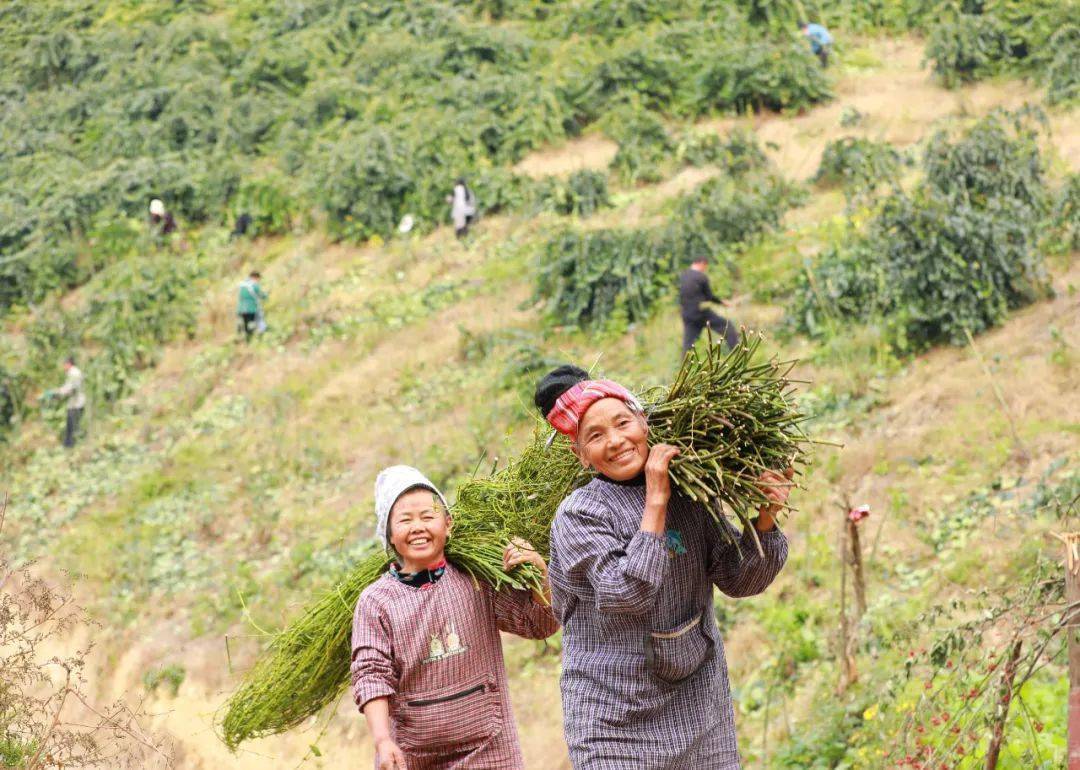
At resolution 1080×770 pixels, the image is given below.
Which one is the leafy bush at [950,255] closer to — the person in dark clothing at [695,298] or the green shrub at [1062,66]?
the person in dark clothing at [695,298]

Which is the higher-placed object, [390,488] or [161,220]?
[390,488]

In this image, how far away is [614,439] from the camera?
3.19m

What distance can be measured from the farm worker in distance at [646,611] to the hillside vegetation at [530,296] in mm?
746

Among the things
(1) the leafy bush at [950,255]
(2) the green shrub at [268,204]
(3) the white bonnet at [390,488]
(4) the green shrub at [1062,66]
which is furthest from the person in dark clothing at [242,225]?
(3) the white bonnet at [390,488]

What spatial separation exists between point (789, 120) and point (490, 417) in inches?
318

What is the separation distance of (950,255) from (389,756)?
809 cm

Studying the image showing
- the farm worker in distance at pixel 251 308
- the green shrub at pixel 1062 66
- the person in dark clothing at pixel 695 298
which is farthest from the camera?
the farm worker in distance at pixel 251 308

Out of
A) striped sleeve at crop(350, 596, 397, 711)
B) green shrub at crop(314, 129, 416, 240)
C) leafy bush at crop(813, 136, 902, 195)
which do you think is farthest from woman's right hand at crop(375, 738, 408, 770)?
green shrub at crop(314, 129, 416, 240)

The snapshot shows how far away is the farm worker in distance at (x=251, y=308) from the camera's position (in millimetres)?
16516

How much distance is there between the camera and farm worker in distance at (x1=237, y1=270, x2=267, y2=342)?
16516mm

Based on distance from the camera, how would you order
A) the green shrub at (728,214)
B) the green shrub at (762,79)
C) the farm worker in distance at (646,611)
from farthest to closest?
the green shrub at (762,79) → the green shrub at (728,214) → the farm worker in distance at (646,611)

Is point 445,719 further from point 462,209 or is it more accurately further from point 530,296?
point 462,209

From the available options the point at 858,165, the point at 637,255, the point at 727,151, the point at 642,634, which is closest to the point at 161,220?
the point at 727,151

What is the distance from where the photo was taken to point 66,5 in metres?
26.7
